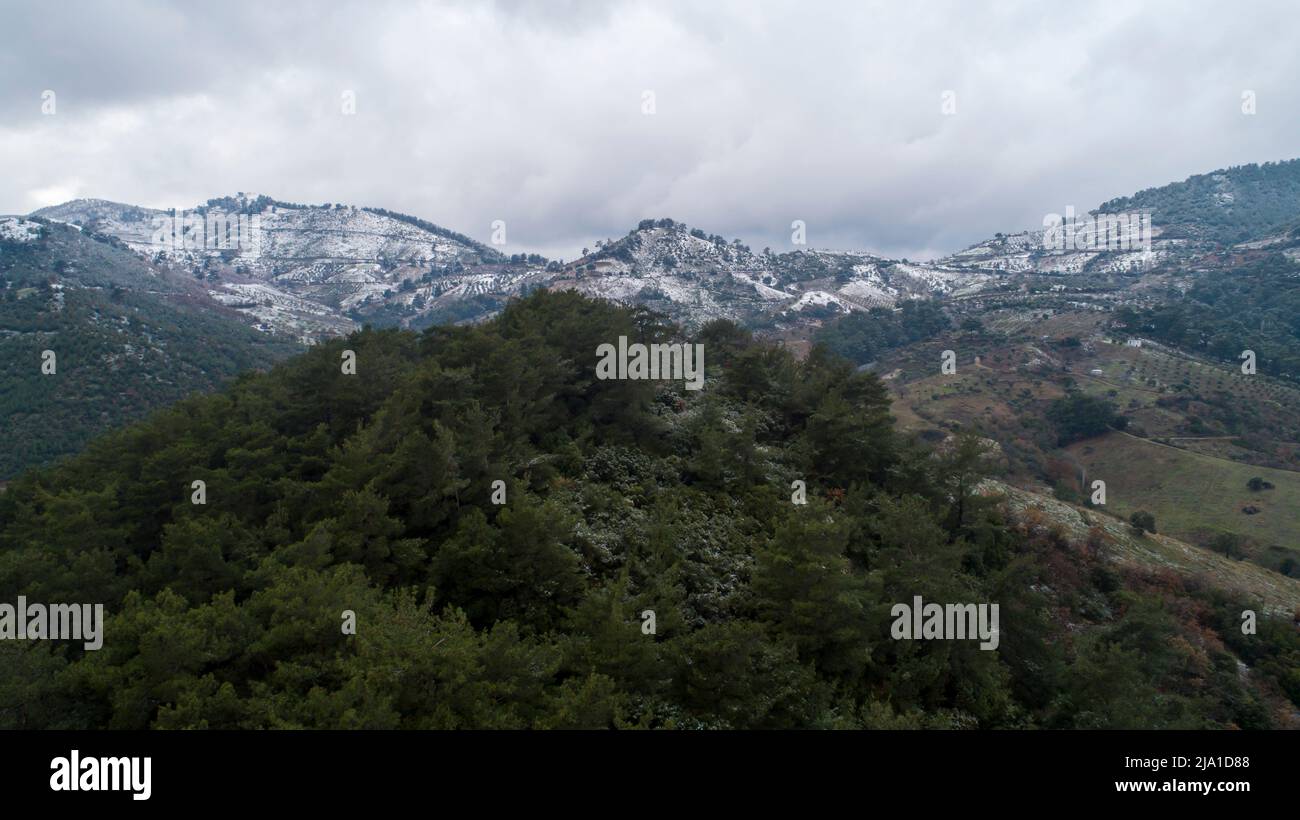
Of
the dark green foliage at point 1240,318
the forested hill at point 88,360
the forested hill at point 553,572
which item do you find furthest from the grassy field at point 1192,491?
the forested hill at point 88,360

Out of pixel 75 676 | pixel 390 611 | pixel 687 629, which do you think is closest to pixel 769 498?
pixel 687 629

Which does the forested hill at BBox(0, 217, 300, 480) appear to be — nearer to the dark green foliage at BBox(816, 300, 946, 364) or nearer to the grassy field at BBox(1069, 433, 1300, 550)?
the grassy field at BBox(1069, 433, 1300, 550)

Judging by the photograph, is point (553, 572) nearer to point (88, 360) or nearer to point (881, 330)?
point (88, 360)

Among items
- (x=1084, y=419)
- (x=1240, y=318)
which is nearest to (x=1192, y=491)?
(x=1084, y=419)

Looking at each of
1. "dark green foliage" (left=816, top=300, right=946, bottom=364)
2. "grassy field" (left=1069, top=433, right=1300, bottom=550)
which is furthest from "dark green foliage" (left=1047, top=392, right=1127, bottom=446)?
"dark green foliage" (left=816, top=300, right=946, bottom=364)
